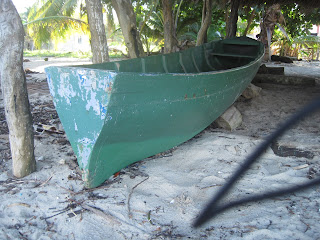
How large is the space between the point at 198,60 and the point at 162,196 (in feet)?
14.1

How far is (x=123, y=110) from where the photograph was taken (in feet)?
8.23

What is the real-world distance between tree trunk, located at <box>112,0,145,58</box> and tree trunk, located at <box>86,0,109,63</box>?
41.2 inches

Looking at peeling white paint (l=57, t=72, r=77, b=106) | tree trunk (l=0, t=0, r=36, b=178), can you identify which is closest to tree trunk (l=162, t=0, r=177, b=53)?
tree trunk (l=0, t=0, r=36, b=178)

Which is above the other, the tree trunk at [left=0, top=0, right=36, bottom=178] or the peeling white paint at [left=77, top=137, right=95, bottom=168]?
the tree trunk at [left=0, top=0, right=36, bottom=178]

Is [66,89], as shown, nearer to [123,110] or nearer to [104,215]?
[123,110]

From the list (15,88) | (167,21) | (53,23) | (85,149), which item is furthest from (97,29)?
(53,23)

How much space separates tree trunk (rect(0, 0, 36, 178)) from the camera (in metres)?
2.53

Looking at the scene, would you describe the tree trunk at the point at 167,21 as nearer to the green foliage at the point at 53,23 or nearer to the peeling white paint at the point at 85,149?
the green foliage at the point at 53,23

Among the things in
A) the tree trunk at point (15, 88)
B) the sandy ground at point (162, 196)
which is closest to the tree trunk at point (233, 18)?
the sandy ground at point (162, 196)

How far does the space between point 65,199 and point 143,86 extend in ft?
4.21

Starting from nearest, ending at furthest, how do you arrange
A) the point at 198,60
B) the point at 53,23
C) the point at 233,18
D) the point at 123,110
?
1. the point at 123,110
2. the point at 198,60
3. the point at 233,18
4. the point at 53,23

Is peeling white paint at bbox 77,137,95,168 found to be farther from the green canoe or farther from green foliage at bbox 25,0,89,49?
green foliage at bbox 25,0,89,49

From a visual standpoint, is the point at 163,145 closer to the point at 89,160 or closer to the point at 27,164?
the point at 89,160

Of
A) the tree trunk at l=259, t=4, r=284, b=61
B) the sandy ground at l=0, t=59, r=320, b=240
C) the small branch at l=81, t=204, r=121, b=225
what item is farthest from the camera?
the tree trunk at l=259, t=4, r=284, b=61
